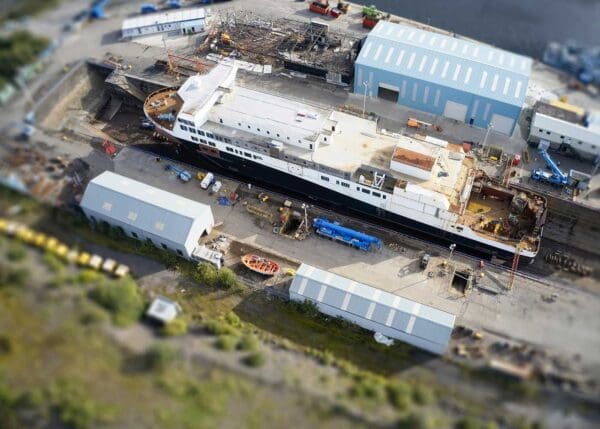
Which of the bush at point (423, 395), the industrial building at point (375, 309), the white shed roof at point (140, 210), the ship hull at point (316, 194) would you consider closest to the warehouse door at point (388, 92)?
the ship hull at point (316, 194)

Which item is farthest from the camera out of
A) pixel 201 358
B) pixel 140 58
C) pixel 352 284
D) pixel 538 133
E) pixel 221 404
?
pixel 140 58

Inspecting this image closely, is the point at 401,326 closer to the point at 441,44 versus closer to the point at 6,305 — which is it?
the point at 6,305

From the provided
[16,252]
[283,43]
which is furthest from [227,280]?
[283,43]

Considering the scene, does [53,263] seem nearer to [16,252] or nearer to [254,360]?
[16,252]

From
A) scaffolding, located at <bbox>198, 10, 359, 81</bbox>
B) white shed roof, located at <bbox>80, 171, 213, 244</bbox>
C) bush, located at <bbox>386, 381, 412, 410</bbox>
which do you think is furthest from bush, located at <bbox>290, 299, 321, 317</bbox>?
scaffolding, located at <bbox>198, 10, 359, 81</bbox>

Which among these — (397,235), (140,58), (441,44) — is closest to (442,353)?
(397,235)

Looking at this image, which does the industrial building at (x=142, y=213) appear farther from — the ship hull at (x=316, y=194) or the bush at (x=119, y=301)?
the ship hull at (x=316, y=194)
